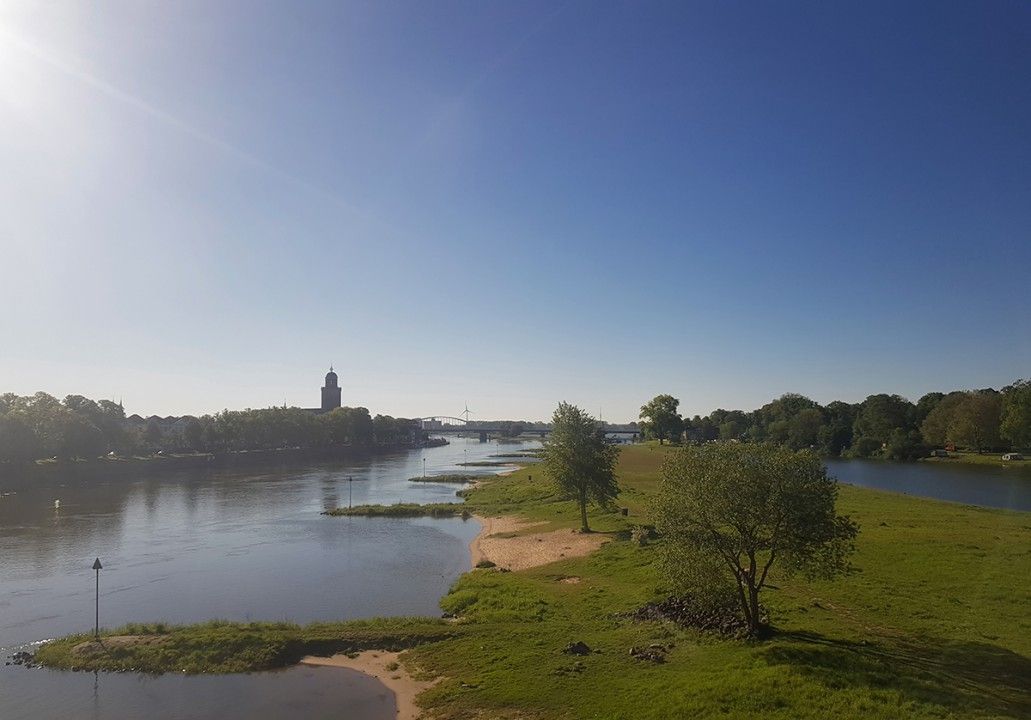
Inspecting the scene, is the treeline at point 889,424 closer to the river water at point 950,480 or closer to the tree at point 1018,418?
the tree at point 1018,418

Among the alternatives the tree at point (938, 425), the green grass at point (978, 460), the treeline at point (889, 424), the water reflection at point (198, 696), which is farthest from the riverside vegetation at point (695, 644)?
the tree at point (938, 425)

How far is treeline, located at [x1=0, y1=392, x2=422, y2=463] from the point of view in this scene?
100125mm

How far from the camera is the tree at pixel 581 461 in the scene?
1868 inches

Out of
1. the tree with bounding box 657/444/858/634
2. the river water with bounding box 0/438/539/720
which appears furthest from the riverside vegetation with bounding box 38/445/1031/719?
the tree with bounding box 657/444/858/634

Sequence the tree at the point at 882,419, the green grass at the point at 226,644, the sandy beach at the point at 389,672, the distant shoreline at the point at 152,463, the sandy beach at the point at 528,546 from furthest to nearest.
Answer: the tree at the point at 882,419
the distant shoreline at the point at 152,463
the sandy beach at the point at 528,546
the green grass at the point at 226,644
the sandy beach at the point at 389,672

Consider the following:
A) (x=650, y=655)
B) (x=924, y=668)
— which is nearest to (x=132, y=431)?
(x=650, y=655)

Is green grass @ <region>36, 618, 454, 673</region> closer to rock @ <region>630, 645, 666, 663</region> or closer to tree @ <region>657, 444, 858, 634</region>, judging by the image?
rock @ <region>630, 645, 666, 663</region>

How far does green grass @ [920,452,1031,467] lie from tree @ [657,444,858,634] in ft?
302

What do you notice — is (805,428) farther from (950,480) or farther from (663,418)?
(950,480)

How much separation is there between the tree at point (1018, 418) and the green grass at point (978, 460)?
3.27 meters

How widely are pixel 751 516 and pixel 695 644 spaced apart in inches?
185

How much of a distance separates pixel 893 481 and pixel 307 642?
74.3 metres

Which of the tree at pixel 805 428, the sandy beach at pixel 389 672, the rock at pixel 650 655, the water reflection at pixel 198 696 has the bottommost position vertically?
the water reflection at pixel 198 696

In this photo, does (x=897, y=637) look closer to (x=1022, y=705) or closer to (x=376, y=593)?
A: (x=1022, y=705)
